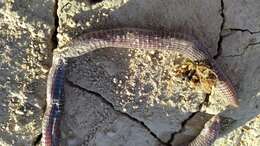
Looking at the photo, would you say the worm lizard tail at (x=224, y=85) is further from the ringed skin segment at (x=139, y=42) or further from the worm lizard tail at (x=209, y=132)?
the worm lizard tail at (x=209, y=132)

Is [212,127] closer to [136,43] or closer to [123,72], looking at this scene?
[123,72]

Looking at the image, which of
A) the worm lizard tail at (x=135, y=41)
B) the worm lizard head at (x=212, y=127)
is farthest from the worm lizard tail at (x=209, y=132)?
the worm lizard tail at (x=135, y=41)

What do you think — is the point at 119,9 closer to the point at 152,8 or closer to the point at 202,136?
the point at 152,8

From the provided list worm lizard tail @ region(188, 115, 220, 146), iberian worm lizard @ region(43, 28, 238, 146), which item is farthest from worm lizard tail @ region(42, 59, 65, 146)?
worm lizard tail @ region(188, 115, 220, 146)

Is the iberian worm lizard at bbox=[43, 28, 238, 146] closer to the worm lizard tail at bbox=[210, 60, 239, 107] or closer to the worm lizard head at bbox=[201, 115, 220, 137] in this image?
the worm lizard tail at bbox=[210, 60, 239, 107]

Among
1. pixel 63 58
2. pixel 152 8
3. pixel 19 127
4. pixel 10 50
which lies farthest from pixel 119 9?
pixel 19 127

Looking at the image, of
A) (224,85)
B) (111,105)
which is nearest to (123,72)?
(111,105)
